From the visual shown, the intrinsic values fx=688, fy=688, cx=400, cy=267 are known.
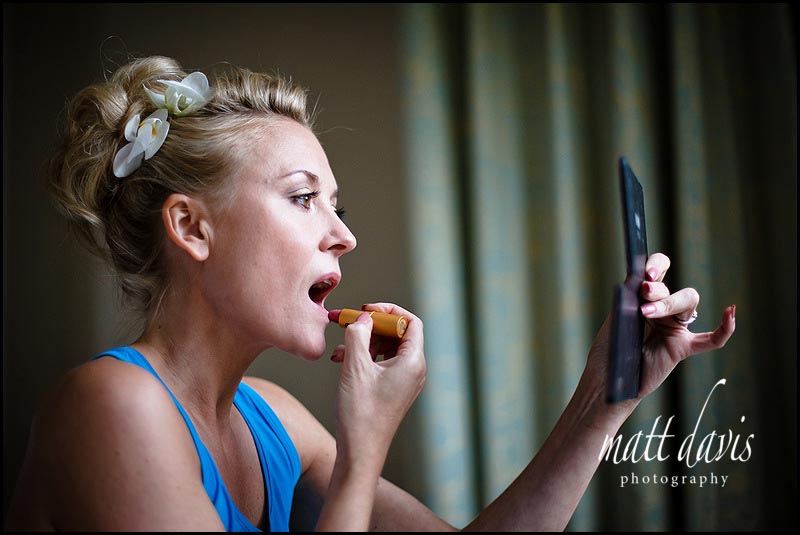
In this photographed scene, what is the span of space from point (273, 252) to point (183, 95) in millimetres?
303

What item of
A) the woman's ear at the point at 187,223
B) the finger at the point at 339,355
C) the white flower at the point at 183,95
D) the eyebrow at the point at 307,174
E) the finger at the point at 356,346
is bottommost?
the finger at the point at 339,355

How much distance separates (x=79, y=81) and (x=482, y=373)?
4.23 feet

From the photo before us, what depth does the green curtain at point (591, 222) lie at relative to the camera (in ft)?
4.99

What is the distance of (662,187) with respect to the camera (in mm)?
1596

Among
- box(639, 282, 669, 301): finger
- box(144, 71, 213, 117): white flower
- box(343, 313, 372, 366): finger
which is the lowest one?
box(343, 313, 372, 366): finger

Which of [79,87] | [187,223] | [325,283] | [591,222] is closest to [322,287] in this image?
[325,283]

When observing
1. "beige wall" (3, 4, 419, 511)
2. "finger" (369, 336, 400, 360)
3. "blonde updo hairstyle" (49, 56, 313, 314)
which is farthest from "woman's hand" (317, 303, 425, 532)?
"beige wall" (3, 4, 419, 511)

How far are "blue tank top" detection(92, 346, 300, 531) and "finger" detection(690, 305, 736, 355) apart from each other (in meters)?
0.70

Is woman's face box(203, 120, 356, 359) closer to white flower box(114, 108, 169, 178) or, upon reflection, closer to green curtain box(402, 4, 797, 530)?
white flower box(114, 108, 169, 178)

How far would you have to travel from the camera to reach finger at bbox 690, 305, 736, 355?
1015 millimetres

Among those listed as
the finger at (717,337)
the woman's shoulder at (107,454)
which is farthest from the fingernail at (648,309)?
the woman's shoulder at (107,454)

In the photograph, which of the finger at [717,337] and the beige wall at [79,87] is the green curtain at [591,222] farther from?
the finger at [717,337]

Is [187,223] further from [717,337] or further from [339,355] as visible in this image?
[717,337]

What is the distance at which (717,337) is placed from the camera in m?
1.04
